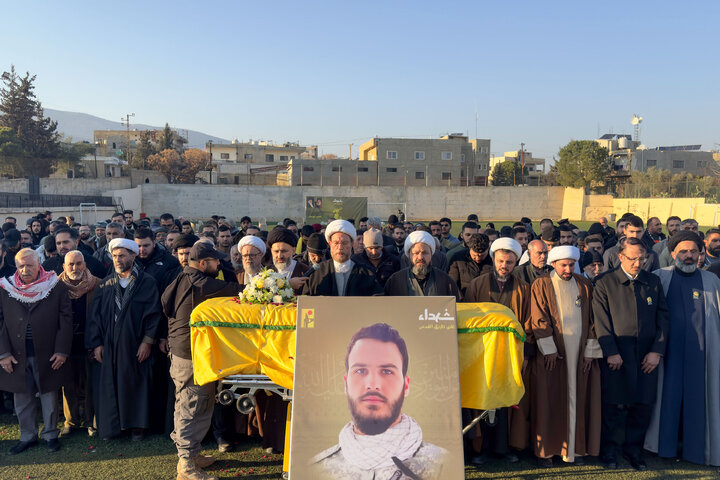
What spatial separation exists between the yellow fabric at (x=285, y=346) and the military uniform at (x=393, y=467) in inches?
20.6

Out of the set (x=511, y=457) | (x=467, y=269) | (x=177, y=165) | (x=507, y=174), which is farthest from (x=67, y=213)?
(x=507, y=174)

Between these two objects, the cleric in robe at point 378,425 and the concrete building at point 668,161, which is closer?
the cleric in robe at point 378,425

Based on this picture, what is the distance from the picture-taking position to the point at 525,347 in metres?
4.57

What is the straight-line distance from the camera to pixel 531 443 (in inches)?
186

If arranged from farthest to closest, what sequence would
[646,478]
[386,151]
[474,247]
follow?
[386,151]
[474,247]
[646,478]

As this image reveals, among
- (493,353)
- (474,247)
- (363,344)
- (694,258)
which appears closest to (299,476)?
(363,344)

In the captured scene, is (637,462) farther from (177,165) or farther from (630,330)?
(177,165)

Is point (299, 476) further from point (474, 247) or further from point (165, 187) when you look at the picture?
point (165, 187)

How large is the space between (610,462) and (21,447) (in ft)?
17.8

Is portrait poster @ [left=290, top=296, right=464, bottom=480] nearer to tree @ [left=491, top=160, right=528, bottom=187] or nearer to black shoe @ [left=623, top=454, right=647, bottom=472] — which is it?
black shoe @ [left=623, top=454, right=647, bottom=472]

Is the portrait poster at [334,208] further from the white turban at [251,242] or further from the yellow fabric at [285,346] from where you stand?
the yellow fabric at [285,346]

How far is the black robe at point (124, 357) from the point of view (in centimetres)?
505

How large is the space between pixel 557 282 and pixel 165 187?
39.2 m

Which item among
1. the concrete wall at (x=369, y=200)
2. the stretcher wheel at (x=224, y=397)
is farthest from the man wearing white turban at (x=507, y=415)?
the concrete wall at (x=369, y=200)
